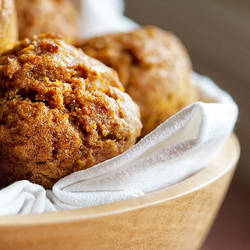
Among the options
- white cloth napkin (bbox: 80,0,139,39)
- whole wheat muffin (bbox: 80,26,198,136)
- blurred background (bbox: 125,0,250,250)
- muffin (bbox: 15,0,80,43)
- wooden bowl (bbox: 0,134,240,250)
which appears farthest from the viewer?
blurred background (bbox: 125,0,250,250)

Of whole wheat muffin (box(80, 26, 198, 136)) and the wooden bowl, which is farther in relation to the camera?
whole wheat muffin (box(80, 26, 198, 136))

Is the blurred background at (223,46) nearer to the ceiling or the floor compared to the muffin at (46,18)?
nearer to the floor

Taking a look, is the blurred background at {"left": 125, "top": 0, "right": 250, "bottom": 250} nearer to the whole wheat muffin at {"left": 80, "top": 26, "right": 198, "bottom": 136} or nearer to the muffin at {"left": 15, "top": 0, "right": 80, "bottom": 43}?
the whole wheat muffin at {"left": 80, "top": 26, "right": 198, "bottom": 136}

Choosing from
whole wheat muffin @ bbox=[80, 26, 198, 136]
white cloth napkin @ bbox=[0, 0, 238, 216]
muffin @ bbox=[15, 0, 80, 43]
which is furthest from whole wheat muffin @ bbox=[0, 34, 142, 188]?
muffin @ bbox=[15, 0, 80, 43]

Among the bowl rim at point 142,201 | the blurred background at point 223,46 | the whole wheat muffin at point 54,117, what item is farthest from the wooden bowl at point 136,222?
the blurred background at point 223,46

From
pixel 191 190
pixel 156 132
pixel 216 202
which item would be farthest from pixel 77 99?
pixel 216 202

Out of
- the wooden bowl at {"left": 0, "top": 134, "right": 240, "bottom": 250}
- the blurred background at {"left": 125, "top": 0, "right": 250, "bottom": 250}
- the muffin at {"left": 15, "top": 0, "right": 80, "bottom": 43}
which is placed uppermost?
the muffin at {"left": 15, "top": 0, "right": 80, "bottom": 43}

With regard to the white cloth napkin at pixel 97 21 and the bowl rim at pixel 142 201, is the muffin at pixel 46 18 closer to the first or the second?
the white cloth napkin at pixel 97 21
